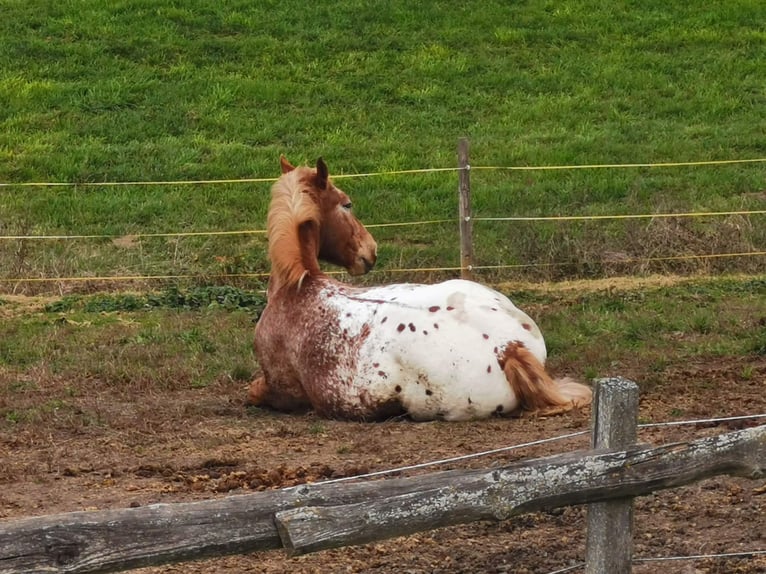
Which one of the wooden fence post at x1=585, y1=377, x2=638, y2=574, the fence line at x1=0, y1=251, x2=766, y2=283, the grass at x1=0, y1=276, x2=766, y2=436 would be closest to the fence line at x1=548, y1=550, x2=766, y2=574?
the wooden fence post at x1=585, y1=377, x2=638, y2=574

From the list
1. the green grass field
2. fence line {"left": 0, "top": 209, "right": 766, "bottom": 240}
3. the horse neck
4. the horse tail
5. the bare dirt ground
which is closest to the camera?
the bare dirt ground

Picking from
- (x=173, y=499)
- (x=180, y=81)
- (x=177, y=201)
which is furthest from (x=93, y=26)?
(x=173, y=499)

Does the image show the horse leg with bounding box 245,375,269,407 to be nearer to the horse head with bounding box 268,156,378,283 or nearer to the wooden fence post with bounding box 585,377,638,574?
the horse head with bounding box 268,156,378,283

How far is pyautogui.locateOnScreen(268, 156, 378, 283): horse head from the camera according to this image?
809 centimetres

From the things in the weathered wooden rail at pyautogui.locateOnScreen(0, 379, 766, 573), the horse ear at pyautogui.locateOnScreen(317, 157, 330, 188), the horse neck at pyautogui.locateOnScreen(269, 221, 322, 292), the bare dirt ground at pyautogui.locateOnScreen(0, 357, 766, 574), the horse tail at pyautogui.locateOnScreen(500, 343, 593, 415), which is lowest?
the bare dirt ground at pyautogui.locateOnScreen(0, 357, 766, 574)

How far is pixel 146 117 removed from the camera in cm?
1819

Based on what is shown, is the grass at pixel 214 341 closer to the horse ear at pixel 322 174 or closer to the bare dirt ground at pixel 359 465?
the bare dirt ground at pixel 359 465

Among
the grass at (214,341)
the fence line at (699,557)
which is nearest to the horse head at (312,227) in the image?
the grass at (214,341)

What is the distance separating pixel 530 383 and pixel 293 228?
2035 millimetres

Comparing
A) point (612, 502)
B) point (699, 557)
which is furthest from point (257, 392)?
point (612, 502)

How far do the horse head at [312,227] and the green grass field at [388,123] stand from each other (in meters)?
3.09

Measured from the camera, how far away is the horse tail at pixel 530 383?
7074mm

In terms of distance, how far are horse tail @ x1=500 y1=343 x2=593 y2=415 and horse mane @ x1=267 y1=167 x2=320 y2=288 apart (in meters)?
1.53

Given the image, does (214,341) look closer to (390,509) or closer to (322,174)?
(322,174)
